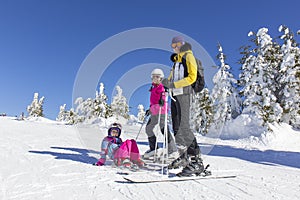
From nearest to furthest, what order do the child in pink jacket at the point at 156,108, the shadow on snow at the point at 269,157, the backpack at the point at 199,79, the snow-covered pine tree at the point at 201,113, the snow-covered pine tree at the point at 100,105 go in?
the backpack at the point at 199,79 → the child in pink jacket at the point at 156,108 → the shadow on snow at the point at 269,157 → the snow-covered pine tree at the point at 201,113 → the snow-covered pine tree at the point at 100,105

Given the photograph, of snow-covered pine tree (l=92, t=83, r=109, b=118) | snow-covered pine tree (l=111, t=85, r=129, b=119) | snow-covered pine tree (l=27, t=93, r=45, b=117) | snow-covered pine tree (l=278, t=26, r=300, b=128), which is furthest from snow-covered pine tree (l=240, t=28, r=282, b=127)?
snow-covered pine tree (l=27, t=93, r=45, b=117)

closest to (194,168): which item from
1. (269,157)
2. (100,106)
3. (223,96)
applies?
(269,157)

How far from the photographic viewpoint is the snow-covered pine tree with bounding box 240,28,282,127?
14.9 meters

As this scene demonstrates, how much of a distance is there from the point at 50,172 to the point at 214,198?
8.23ft

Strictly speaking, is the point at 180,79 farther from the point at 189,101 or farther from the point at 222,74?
the point at 222,74

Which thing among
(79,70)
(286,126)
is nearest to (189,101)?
(79,70)

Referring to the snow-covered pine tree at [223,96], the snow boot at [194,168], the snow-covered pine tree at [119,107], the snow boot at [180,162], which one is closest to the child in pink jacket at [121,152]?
the snow boot at [180,162]

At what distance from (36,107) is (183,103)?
203 ft

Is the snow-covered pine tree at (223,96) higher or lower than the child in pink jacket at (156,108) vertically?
higher

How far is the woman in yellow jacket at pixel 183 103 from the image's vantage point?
3.40 meters

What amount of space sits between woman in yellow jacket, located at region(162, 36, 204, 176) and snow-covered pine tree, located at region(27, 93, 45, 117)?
60.4m

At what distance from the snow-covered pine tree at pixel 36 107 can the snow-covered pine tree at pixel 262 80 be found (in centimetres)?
5407

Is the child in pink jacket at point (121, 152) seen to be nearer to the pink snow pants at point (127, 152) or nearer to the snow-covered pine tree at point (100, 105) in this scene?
the pink snow pants at point (127, 152)

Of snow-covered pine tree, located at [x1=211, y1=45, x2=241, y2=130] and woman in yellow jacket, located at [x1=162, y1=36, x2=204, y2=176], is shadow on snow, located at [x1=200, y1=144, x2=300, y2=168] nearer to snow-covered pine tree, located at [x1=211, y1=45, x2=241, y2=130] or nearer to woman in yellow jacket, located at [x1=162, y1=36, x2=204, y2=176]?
woman in yellow jacket, located at [x1=162, y1=36, x2=204, y2=176]
